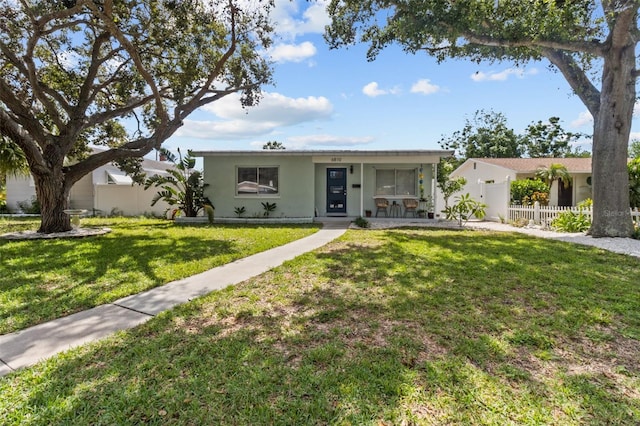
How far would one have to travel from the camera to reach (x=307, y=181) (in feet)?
46.2

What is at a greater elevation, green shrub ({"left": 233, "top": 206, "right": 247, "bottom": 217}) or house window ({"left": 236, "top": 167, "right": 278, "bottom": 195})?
house window ({"left": 236, "top": 167, "right": 278, "bottom": 195})

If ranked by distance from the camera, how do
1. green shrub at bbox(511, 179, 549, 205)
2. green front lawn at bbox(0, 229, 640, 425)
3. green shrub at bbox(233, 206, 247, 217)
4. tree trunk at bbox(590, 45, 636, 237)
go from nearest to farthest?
green front lawn at bbox(0, 229, 640, 425)
tree trunk at bbox(590, 45, 636, 237)
green shrub at bbox(233, 206, 247, 217)
green shrub at bbox(511, 179, 549, 205)

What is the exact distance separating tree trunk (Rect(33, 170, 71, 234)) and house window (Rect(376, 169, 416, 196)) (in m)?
11.8

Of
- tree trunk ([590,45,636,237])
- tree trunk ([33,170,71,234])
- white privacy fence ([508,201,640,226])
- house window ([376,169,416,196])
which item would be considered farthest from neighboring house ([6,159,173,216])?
tree trunk ([590,45,636,237])

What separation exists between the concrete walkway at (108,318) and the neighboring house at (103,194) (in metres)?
13.9

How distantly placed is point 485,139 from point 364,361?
4178 centimetres

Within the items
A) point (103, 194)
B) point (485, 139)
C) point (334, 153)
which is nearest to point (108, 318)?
point (334, 153)

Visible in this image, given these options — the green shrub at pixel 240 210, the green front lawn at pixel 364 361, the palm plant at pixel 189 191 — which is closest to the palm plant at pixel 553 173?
the green front lawn at pixel 364 361

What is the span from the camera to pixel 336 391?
231 centimetres

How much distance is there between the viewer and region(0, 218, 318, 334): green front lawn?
4070 millimetres

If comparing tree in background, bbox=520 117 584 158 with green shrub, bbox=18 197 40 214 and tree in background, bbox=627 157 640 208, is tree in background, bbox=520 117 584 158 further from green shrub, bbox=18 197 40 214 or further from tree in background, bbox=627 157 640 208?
green shrub, bbox=18 197 40 214

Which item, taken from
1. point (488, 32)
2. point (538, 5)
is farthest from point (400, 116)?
point (538, 5)

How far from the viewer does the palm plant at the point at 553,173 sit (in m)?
16.7

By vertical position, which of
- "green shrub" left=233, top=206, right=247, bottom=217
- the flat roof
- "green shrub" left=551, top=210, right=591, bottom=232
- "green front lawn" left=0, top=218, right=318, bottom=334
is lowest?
"green front lawn" left=0, top=218, right=318, bottom=334
